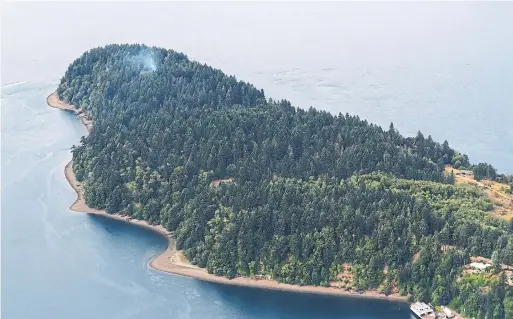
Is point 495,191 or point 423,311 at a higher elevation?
point 495,191

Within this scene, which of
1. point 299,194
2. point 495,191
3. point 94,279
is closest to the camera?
point 94,279

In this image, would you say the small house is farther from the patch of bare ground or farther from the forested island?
the patch of bare ground

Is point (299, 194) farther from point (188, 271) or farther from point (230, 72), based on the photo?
point (230, 72)

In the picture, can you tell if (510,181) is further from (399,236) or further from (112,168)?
(112,168)

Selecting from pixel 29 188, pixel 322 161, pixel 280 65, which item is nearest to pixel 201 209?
pixel 322 161

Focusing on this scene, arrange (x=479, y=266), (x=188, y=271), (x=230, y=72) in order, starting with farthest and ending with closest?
1. (x=230, y=72)
2. (x=188, y=271)
3. (x=479, y=266)

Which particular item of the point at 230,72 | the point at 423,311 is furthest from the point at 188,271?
the point at 230,72

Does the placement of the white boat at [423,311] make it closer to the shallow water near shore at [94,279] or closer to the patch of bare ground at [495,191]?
the shallow water near shore at [94,279]
